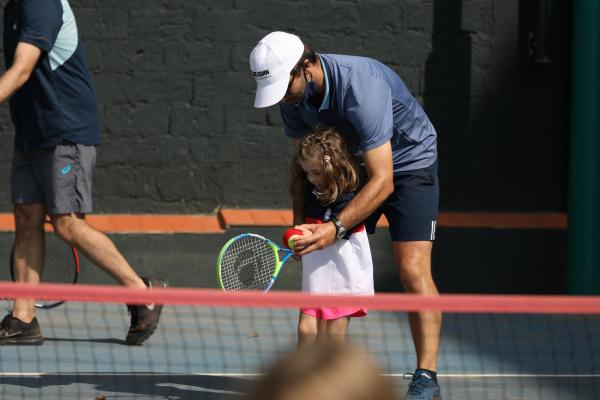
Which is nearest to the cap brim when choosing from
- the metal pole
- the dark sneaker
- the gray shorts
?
the dark sneaker

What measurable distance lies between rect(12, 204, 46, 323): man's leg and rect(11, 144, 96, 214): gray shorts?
2.3 inches

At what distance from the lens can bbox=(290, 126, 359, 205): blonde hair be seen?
4.95 meters

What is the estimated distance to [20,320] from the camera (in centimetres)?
623

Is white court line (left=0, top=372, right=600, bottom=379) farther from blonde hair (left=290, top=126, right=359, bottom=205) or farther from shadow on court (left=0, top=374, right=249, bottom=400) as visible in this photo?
blonde hair (left=290, top=126, right=359, bottom=205)

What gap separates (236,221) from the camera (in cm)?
795

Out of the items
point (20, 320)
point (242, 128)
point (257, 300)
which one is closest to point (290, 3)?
point (242, 128)

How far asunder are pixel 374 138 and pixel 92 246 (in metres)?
1.99

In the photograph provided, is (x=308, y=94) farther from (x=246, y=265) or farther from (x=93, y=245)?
(x=93, y=245)

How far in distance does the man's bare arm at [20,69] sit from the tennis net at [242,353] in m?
1.35

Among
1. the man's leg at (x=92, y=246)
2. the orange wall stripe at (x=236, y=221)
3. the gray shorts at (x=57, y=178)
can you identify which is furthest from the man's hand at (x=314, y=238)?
the orange wall stripe at (x=236, y=221)

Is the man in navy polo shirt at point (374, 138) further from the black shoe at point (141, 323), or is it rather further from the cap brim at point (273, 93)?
the black shoe at point (141, 323)

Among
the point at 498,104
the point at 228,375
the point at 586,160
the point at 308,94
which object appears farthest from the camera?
the point at 498,104

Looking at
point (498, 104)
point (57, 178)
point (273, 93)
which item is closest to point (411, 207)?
point (273, 93)

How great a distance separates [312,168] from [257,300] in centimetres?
148
